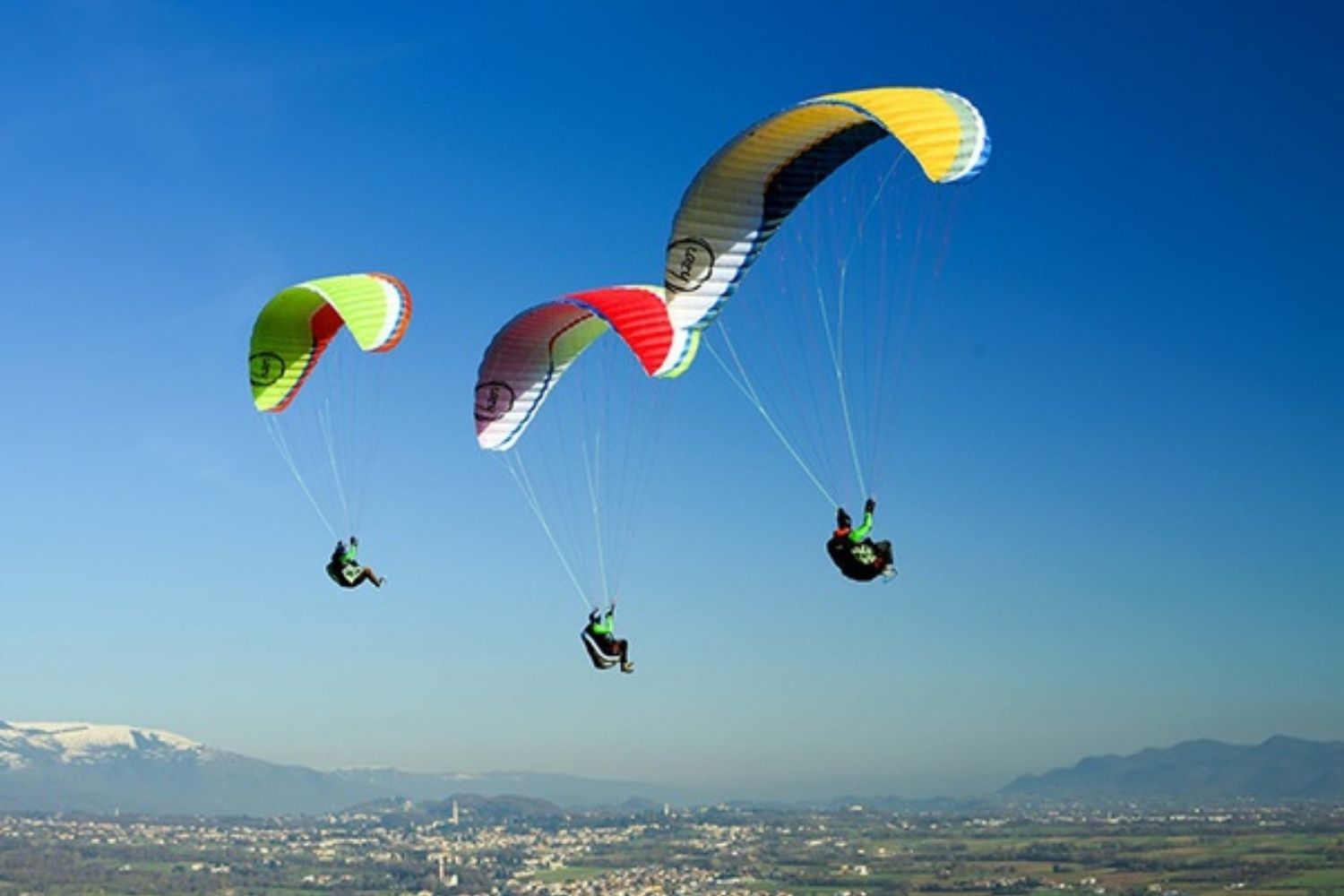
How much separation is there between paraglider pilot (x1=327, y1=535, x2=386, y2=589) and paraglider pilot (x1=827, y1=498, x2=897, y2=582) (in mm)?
9519

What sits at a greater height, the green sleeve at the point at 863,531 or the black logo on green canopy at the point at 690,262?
the black logo on green canopy at the point at 690,262

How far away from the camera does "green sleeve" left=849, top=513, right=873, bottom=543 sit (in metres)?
19.4

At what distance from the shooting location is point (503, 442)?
86.3 feet

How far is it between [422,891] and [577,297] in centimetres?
11866

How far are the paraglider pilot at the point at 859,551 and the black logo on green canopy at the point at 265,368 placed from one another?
12.9 m

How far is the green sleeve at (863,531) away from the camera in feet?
63.6

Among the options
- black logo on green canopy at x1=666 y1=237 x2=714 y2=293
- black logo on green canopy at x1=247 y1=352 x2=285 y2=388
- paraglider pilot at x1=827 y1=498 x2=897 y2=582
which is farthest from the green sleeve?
black logo on green canopy at x1=247 y1=352 x2=285 y2=388

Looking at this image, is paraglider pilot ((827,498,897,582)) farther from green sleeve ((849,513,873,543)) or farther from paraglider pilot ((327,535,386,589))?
paraglider pilot ((327,535,386,589))

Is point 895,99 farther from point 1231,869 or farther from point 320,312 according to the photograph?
point 1231,869

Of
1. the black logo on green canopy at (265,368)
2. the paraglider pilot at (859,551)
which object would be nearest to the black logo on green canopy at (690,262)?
the paraglider pilot at (859,551)

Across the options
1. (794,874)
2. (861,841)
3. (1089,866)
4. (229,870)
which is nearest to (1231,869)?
(1089,866)

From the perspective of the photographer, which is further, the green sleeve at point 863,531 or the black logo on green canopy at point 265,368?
the black logo on green canopy at point 265,368

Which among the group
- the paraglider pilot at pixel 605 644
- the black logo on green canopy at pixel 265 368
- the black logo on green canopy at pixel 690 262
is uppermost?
the black logo on green canopy at pixel 265 368

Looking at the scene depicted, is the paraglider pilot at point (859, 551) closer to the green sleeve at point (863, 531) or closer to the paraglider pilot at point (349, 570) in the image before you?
the green sleeve at point (863, 531)
